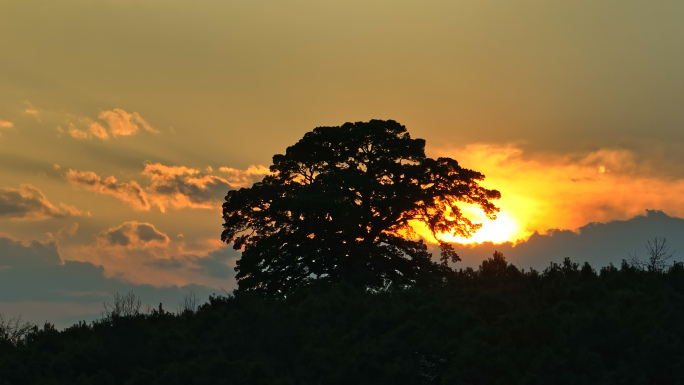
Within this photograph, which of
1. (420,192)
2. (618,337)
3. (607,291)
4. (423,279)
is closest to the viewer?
(618,337)

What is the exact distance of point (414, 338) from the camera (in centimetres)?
2106

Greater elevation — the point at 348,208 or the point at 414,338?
the point at 348,208

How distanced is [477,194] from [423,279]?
65.9 ft

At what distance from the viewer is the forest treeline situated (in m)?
18.8

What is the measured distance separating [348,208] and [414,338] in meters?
22.5

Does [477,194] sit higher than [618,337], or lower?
higher

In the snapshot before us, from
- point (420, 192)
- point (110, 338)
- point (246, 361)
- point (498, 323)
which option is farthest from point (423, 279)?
point (420, 192)

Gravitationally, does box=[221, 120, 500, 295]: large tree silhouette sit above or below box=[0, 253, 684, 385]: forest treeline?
above

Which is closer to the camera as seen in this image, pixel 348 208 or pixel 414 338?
pixel 414 338

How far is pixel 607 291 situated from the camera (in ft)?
73.7

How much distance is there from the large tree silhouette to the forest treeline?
16.8 metres

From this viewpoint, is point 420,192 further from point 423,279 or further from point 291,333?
point 291,333

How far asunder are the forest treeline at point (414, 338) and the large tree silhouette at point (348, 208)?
662 inches

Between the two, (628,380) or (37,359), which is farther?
(37,359)
